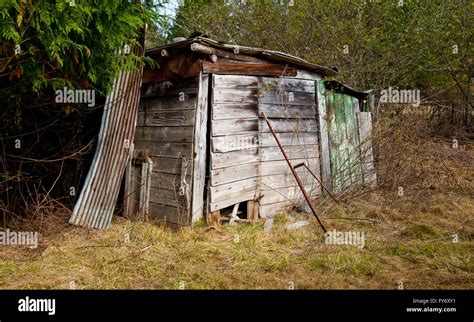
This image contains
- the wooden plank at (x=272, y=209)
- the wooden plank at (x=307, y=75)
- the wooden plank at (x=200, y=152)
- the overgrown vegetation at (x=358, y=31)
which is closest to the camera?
the wooden plank at (x=200, y=152)

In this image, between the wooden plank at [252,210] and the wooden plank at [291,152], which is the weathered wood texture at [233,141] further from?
the wooden plank at [291,152]

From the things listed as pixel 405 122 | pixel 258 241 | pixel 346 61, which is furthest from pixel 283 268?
pixel 346 61

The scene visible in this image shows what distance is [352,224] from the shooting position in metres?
6.04

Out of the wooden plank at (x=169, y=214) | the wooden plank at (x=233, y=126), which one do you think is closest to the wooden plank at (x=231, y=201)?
the wooden plank at (x=169, y=214)

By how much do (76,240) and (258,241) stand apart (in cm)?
251

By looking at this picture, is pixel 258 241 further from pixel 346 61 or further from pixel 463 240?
pixel 346 61

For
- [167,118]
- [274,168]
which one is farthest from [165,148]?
[274,168]

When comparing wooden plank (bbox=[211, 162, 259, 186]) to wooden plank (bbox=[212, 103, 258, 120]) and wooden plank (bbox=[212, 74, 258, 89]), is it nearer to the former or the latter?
wooden plank (bbox=[212, 103, 258, 120])

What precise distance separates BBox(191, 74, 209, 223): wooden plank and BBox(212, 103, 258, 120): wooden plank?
0.18 m

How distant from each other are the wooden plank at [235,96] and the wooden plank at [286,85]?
274 mm
